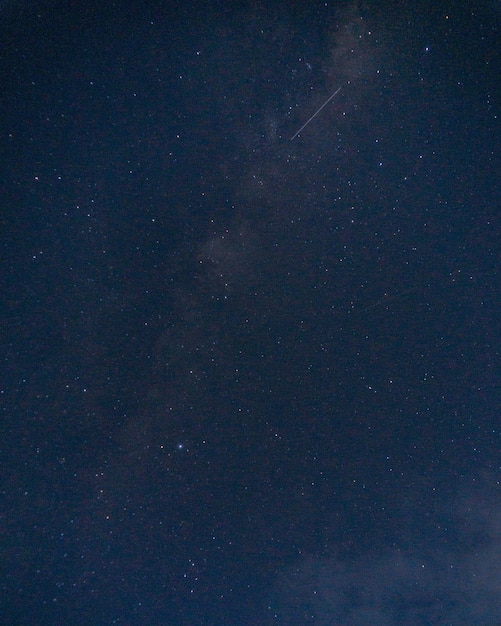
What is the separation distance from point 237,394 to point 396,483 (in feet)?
2.50

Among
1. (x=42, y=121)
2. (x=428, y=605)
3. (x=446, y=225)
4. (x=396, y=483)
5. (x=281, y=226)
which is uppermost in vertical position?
(x=42, y=121)

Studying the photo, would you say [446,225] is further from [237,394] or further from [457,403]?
[237,394]

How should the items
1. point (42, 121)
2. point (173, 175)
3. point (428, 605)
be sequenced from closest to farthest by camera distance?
point (42, 121)
point (173, 175)
point (428, 605)

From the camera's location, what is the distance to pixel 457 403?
1554 mm

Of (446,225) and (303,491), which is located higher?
(446,225)

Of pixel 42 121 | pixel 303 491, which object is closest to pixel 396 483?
pixel 303 491

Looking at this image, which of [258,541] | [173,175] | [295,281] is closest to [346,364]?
[295,281]

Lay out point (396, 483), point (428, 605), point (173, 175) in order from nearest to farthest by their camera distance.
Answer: point (173, 175) → point (396, 483) → point (428, 605)

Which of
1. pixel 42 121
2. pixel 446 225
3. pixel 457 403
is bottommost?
pixel 457 403

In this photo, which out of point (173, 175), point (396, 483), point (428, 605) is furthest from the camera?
point (428, 605)

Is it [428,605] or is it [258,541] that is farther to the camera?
[428,605]

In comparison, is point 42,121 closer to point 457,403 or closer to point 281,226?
point 281,226

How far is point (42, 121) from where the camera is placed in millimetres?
1131

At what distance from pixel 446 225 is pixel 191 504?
55.6 inches
